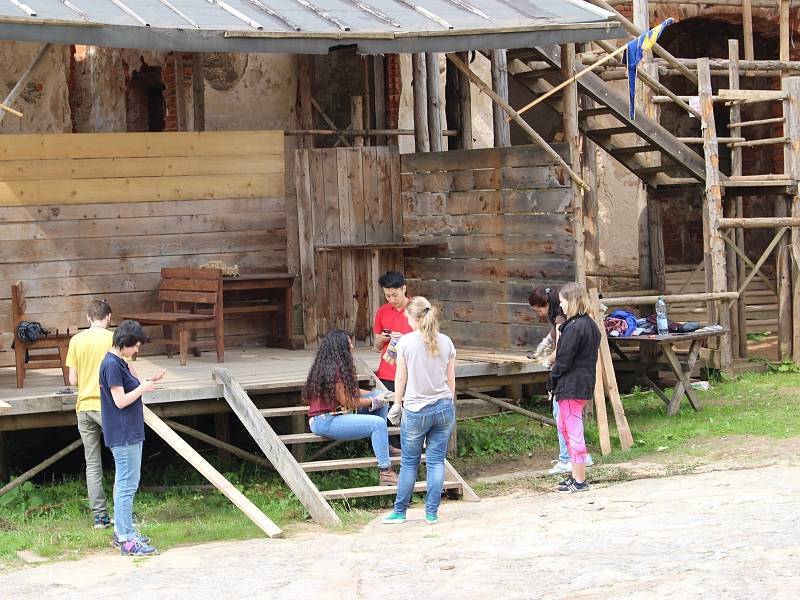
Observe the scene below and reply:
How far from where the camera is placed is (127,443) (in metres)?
8.12

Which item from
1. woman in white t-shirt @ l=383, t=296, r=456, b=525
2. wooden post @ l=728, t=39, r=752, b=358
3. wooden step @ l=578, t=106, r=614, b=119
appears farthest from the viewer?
wooden post @ l=728, t=39, r=752, b=358

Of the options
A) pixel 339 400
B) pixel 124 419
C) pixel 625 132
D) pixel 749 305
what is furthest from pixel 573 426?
pixel 749 305

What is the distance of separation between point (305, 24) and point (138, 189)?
3261 mm

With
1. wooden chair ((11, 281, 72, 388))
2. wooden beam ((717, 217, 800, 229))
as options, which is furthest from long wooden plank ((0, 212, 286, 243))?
wooden beam ((717, 217, 800, 229))

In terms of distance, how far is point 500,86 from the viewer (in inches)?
526

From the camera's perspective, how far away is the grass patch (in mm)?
8617

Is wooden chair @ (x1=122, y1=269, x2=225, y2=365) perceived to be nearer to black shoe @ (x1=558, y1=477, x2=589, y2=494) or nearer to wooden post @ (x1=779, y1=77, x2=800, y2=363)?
black shoe @ (x1=558, y1=477, x2=589, y2=494)

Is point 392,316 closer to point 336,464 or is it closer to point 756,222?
point 336,464

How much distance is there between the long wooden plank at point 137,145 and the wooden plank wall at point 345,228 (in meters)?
0.53

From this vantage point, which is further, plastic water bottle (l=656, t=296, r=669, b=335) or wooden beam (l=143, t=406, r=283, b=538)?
plastic water bottle (l=656, t=296, r=669, b=335)

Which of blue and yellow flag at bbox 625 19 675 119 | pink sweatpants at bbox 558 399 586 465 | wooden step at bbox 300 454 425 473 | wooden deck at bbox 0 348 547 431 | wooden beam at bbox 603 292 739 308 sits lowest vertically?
wooden step at bbox 300 454 425 473

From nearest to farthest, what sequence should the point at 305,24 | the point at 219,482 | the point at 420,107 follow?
the point at 219,482 < the point at 305,24 < the point at 420,107

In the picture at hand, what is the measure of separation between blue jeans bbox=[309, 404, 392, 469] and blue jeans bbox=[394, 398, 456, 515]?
0.64 meters

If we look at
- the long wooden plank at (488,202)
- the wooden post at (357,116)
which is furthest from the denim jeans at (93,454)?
the wooden post at (357,116)
